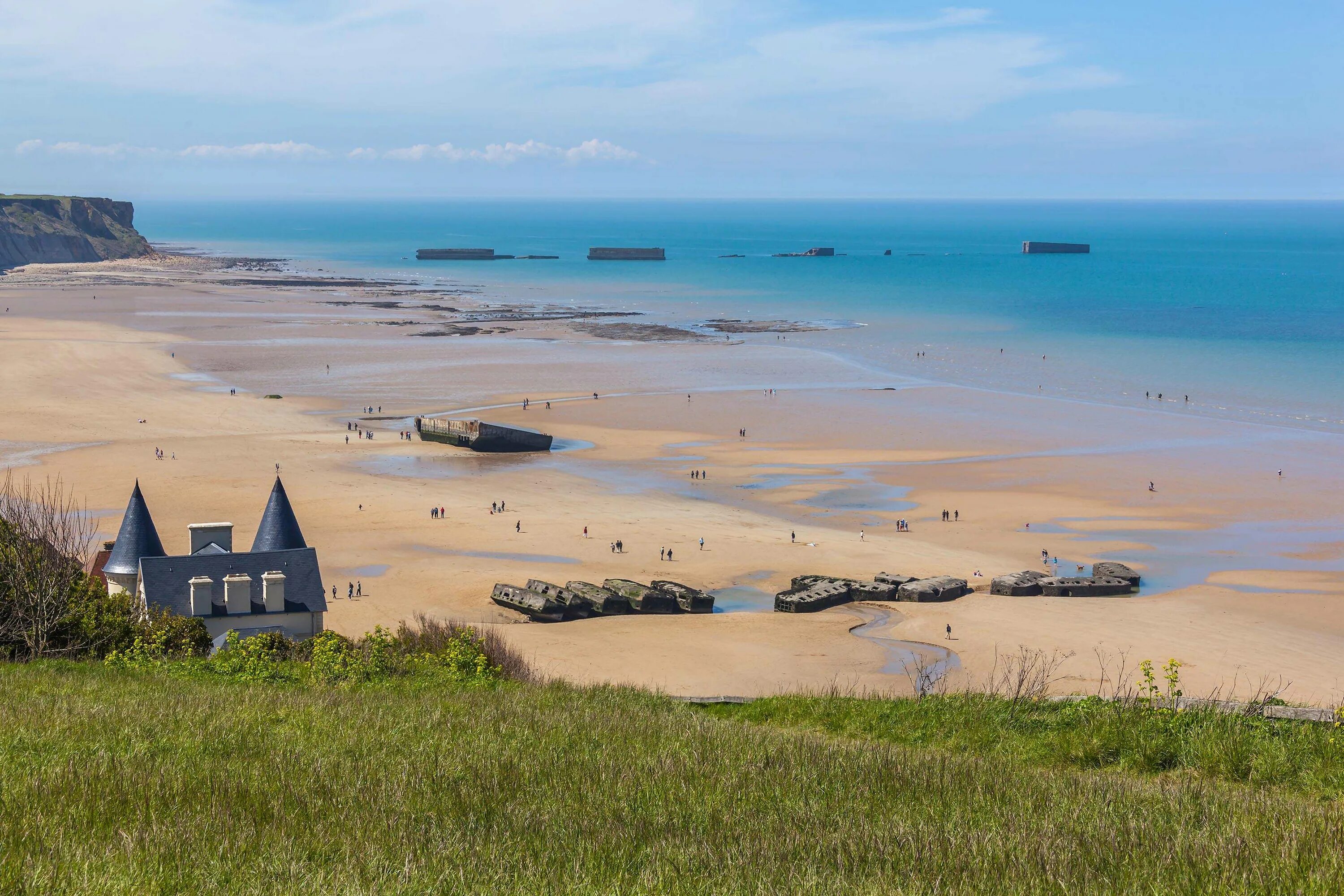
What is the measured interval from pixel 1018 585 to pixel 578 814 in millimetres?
29426

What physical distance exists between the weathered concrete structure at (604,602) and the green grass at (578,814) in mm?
20859

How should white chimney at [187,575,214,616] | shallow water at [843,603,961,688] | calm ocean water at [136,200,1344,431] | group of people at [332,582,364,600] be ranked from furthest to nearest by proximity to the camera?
calm ocean water at [136,200,1344,431] < group of people at [332,582,364,600] < shallow water at [843,603,961,688] < white chimney at [187,575,214,616]

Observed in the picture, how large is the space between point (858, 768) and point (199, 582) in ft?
59.5

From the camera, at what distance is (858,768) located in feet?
30.5

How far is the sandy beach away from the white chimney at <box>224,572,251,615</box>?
637cm

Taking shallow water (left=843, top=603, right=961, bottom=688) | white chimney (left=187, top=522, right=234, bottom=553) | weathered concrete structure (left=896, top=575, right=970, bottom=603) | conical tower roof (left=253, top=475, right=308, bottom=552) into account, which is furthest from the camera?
→ weathered concrete structure (left=896, top=575, right=970, bottom=603)

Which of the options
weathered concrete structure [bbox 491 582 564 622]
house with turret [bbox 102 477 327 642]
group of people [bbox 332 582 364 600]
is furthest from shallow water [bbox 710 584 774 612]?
house with turret [bbox 102 477 327 642]

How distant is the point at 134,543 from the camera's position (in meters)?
27.2

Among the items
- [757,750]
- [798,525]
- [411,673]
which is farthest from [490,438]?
[757,750]

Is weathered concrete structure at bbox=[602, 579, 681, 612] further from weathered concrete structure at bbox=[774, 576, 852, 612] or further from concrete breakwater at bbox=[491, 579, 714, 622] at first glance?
weathered concrete structure at bbox=[774, 576, 852, 612]

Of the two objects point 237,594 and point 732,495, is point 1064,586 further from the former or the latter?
point 237,594

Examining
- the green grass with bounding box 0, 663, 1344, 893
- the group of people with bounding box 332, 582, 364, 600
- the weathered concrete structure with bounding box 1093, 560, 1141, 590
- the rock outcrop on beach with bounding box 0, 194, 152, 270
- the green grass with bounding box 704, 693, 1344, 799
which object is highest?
the rock outcrop on beach with bounding box 0, 194, 152, 270

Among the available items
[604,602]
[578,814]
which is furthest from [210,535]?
[578,814]

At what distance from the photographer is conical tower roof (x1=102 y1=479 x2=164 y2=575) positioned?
27172 millimetres
